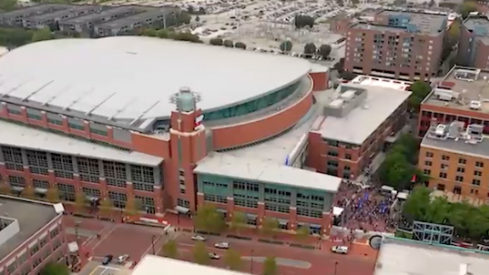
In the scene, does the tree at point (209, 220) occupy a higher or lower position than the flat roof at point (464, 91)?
lower

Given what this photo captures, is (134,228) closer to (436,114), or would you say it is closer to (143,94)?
(143,94)

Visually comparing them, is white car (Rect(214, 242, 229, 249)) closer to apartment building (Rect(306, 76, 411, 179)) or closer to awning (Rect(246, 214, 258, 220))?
awning (Rect(246, 214, 258, 220))

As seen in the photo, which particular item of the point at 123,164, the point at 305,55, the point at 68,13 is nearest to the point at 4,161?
the point at 123,164

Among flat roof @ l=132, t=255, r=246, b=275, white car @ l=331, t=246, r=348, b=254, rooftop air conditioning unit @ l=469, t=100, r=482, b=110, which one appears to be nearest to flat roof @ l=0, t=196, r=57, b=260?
flat roof @ l=132, t=255, r=246, b=275

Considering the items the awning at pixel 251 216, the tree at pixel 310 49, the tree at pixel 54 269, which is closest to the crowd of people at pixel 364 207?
the awning at pixel 251 216

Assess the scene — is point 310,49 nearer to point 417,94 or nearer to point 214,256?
point 417,94

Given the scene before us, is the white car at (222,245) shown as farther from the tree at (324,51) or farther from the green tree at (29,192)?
the tree at (324,51)
